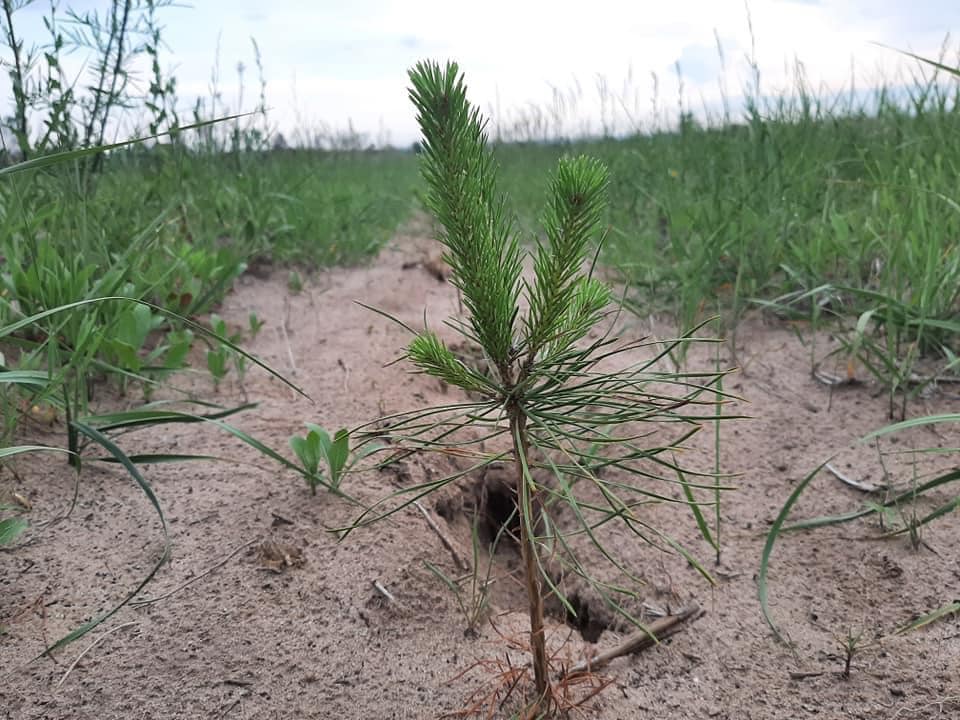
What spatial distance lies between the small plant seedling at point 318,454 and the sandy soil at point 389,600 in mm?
56

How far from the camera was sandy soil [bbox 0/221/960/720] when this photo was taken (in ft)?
3.99

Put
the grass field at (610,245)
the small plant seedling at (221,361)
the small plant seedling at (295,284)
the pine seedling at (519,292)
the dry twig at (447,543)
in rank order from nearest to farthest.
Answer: the pine seedling at (519,292)
the dry twig at (447,543)
the grass field at (610,245)
the small plant seedling at (221,361)
the small plant seedling at (295,284)

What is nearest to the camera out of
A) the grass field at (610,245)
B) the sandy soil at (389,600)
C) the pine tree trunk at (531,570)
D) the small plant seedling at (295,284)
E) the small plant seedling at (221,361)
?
the pine tree trunk at (531,570)

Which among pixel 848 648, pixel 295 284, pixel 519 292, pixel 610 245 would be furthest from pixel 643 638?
pixel 295 284

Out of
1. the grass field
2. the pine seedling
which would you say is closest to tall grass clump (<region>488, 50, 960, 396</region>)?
the grass field

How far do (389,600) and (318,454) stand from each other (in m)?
0.36

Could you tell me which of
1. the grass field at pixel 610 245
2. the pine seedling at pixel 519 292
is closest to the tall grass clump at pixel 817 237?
the grass field at pixel 610 245

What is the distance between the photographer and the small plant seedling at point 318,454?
1.57m

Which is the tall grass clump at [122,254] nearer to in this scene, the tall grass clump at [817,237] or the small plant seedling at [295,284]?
the small plant seedling at [295,284]

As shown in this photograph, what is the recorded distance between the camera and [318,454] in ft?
5.25

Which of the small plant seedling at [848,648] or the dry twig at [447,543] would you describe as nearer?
the small plant seedling at [848,648]

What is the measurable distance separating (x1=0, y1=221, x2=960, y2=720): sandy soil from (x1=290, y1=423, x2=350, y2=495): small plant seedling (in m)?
0.06

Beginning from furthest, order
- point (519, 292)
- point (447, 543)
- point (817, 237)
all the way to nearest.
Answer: point (817, 237)
point (447, 543)
point (519, 292)

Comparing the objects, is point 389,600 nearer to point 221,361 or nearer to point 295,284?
point 221,361
